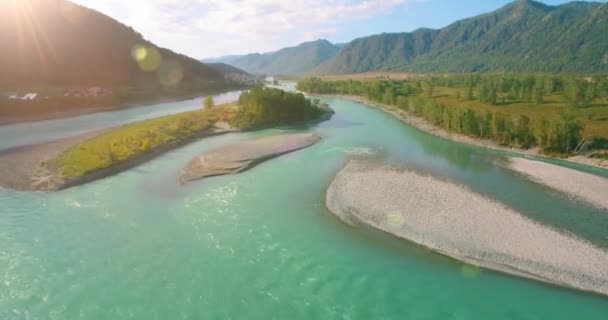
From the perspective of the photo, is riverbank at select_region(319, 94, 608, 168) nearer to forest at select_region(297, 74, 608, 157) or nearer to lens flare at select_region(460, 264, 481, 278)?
forest at select_region(297, 74, 608, 157)

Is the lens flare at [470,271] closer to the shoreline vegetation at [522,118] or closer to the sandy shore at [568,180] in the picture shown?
the sandy shore at [568,180]

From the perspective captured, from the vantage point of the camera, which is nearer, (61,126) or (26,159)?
(26,159)

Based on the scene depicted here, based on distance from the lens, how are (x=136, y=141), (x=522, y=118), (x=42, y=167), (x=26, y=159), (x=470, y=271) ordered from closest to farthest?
(x=470, y=271)
(x=42, y=167)
(x=26, y=159)
(x=136, y=141)
(x=522, y=118)

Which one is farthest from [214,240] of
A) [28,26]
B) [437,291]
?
[28,26]

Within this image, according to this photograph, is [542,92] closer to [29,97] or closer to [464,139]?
[464,139]

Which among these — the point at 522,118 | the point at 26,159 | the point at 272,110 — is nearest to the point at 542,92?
the point at 522,118

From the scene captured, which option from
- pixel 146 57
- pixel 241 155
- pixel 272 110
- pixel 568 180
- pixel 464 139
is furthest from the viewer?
pixel 146 57

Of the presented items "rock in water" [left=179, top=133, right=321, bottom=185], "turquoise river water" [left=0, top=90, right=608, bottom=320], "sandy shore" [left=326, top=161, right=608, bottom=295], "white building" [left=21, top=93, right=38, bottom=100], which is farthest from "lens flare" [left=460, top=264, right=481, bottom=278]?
"white building" [left=21, top=93, right=38, bottom=100]
